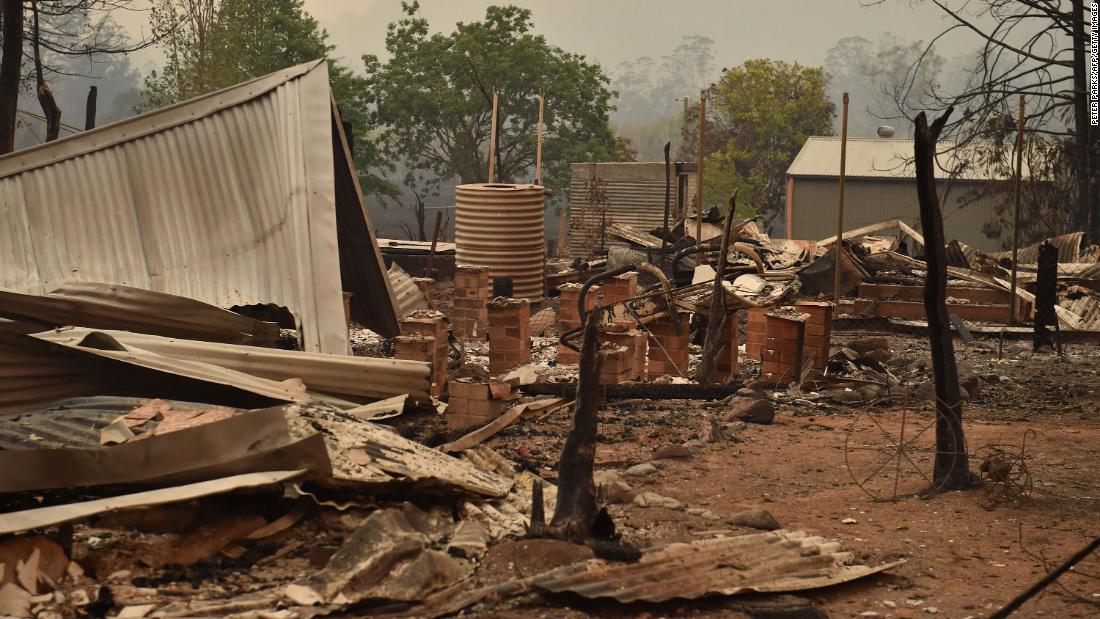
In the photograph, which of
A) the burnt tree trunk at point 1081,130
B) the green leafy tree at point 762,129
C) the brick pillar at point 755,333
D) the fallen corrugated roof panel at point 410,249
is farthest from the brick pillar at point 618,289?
the green leafy tree at point 762,129

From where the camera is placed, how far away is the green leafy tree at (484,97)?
45688 millimetres

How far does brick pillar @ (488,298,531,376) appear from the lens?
34.1ft

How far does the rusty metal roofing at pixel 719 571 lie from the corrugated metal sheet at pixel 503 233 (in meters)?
12.5

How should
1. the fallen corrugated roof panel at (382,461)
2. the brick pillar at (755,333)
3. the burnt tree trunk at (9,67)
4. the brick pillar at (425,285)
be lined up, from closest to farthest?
1. the fallen corrugated roof panel at (382,461)
2. the brick pillar at (755,333)
3. the brick pillar at (425,285)
4. the burnt tree trunk at (9,67)

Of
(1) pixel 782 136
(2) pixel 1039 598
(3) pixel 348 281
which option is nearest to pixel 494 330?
(3) pixel 348 281

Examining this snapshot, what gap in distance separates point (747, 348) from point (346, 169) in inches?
180

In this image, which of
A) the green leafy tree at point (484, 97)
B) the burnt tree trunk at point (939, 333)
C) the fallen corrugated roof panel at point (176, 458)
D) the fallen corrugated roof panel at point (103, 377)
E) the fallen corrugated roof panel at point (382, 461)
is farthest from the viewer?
the green leafy tree at point (484, 97)

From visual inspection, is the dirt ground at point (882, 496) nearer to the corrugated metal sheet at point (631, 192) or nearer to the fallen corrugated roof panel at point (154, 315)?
the fallen corrugated roof panel at point (154, 315)

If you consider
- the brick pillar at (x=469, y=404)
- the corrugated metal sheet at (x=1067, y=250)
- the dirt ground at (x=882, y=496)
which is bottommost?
the dirt ground at (x=882, y=496)

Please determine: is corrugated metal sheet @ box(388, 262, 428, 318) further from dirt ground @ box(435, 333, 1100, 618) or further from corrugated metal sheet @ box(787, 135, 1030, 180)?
corrugated metal sheet @ box(787, 135, 1030, 180)

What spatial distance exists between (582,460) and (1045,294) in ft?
28.5

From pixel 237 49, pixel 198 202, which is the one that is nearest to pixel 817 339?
pixel 198 202

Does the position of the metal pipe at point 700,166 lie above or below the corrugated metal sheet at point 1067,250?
above

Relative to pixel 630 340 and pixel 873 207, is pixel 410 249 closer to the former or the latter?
pixel 630 340
